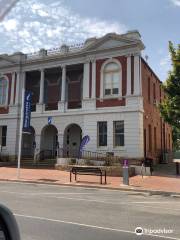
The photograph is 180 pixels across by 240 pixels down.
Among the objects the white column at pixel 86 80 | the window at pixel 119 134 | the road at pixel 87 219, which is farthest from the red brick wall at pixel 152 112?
the road at pixel 87 219

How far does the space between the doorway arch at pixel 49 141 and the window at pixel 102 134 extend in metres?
5.75

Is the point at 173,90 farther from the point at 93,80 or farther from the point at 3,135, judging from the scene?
the point at 3,135

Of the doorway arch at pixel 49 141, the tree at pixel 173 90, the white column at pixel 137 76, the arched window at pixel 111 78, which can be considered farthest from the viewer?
the doorway arch at pixel 49 141

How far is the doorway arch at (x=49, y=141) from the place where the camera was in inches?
1229

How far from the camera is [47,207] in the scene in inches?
387

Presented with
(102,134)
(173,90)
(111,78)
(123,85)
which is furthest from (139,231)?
(111,78)

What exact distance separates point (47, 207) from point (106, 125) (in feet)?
58.8

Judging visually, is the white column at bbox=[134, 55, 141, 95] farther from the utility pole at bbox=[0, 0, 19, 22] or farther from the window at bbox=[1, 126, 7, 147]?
the utility pole at bbox=[0, 0, 19, 22]

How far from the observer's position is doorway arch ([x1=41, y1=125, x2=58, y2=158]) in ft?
102

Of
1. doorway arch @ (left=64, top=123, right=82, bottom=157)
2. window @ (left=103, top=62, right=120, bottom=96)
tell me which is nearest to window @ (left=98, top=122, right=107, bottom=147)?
window @ (left=103, top=62, right=120, bottom=96)

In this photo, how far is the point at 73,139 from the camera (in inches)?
1231

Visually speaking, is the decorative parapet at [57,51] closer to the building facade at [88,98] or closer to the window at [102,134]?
the building facade at [88,98]

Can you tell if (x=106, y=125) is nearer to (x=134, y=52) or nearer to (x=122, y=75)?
(x=122, y=75)

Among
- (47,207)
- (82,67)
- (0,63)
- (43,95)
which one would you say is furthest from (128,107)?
(47,207)
